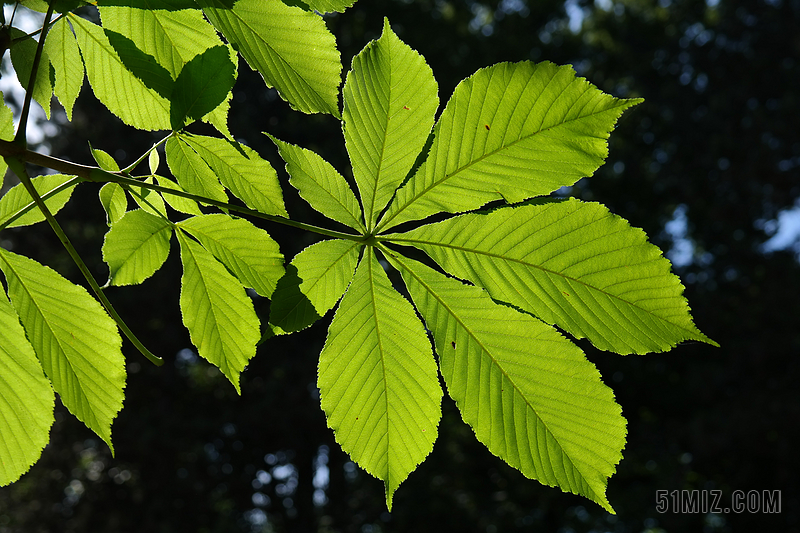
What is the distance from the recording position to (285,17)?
46cm

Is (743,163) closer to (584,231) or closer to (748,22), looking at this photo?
(748,22)

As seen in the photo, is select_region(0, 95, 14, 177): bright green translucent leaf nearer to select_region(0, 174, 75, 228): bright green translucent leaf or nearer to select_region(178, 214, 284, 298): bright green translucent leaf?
select_region(0, 174, 75, 228): bright green translucent leaf

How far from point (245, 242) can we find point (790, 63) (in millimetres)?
12043

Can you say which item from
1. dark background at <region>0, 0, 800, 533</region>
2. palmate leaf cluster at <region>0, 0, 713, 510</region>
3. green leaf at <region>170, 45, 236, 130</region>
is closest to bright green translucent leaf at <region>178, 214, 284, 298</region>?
palmate leaf cluster at <region>0, 0, 713, 510</region>

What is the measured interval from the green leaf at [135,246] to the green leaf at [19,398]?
0.33ft

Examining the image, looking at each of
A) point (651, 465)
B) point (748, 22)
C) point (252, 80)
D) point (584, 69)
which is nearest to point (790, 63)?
point (748, 22)

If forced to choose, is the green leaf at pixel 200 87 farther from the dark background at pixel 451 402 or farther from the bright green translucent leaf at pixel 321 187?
the dark background at pixel 451 402

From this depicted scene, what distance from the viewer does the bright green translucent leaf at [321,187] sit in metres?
0.50

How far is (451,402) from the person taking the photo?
8.84 meters

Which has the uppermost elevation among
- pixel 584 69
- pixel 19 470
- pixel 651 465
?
pixel 584 69

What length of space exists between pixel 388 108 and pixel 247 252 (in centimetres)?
19

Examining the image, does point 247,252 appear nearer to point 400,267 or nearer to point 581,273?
point 400,267

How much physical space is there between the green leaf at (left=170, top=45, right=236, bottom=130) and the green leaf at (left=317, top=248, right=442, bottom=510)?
0.58 ft

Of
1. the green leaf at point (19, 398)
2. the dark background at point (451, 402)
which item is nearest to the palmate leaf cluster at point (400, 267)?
the green leaf at point (19, 398)
